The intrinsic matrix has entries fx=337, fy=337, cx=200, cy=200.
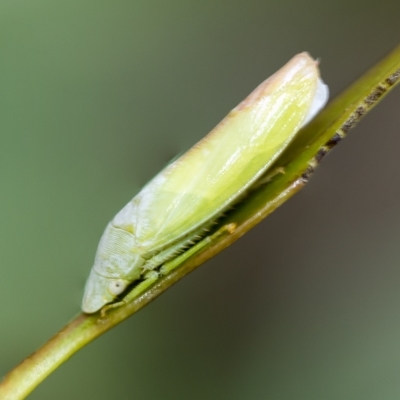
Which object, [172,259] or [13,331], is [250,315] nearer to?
[172,259]

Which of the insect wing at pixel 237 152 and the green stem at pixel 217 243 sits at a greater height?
the insect wing at pixel 237 152

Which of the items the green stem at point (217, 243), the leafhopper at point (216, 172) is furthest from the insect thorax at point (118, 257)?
the green stem at point (217, 243)

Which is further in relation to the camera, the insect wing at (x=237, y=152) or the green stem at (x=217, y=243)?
the insect wing at (x=237, y=152)

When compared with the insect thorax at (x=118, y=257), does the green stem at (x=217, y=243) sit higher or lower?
lower

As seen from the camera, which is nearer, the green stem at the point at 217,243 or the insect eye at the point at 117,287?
the green stem at the point at 217,243

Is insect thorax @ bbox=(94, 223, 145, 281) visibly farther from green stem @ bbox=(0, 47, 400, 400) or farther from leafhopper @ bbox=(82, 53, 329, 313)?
green stem @ bbox=(0, 47, 400, 400)

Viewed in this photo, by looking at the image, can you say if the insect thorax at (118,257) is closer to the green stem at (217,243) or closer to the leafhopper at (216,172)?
the leafhopper at (216,172)

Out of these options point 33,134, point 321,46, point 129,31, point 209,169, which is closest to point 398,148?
point 321,46

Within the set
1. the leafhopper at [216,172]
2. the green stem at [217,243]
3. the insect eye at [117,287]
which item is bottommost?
the green stem at [217,243]
